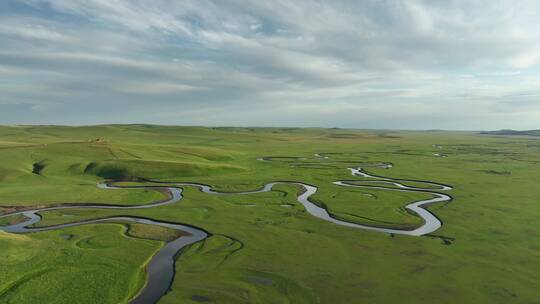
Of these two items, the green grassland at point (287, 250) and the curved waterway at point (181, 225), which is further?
the curved waterway at point (181, 225)

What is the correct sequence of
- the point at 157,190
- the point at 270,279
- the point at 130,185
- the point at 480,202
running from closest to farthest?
1. the point at 270,279
2. the point at 480,202
3. the point at 157,190
4. the point at 130,185

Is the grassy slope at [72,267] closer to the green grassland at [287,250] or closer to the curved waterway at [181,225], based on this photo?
the green grassland at [287,250]

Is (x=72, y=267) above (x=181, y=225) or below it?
above

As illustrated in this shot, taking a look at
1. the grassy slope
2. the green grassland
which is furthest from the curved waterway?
the grassy slope

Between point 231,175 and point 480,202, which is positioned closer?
point 480,202

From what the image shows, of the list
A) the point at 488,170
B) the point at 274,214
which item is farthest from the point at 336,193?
the point at 488,170

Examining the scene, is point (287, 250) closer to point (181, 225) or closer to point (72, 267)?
point (181, 225)

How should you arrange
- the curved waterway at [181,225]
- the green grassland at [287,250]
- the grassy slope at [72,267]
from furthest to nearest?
the curved waterway at [181,225], the green grassland at [287,250], the grassy slope at [72,267]

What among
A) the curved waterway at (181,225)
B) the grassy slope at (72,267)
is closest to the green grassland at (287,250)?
the grassy slope at (72,267)

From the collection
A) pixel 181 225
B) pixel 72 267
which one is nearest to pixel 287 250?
pixel 181 225

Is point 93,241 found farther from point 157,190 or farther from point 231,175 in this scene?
point 231,175

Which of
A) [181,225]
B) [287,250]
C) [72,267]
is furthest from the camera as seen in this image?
[181,225]
